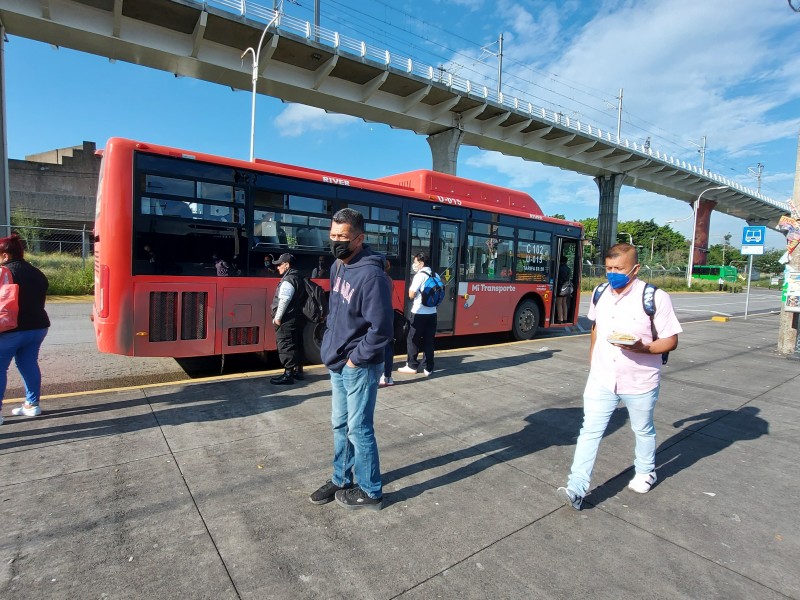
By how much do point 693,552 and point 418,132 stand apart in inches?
1510

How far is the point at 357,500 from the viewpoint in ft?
10.0

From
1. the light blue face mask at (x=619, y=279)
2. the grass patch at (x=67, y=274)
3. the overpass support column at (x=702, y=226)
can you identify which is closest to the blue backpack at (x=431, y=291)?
the light blue face mask at (x=619, y=279)

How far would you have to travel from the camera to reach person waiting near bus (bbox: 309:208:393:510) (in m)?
2.87

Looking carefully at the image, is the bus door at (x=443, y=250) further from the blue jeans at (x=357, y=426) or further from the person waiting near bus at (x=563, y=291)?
the blue jeans at (x=357, y=426)

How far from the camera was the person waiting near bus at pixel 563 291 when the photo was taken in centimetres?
1131

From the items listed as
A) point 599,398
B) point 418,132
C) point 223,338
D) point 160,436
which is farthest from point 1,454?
point 418,132

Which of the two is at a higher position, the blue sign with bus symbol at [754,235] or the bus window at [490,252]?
the blue sign with bus symbol at [754,235]

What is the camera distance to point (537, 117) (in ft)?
128

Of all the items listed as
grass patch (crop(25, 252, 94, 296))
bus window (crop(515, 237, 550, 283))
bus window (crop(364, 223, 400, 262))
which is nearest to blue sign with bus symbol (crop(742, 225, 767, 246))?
bus window (crop(515, 237, 550, 283))

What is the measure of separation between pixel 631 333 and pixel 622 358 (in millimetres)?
220

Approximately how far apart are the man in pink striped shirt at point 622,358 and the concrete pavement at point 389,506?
1.41 ft

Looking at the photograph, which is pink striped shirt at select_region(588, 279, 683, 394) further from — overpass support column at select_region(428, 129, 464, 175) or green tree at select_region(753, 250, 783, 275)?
green tree at select_region(753, 250, 783, 275)

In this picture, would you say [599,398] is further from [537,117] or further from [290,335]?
[537,117]

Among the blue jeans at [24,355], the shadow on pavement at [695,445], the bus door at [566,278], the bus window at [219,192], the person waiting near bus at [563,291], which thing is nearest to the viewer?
the shadow on pavement at [695,445]
